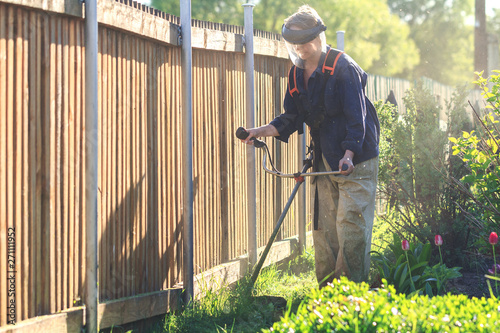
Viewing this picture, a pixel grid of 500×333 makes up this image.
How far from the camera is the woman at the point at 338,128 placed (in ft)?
13.6

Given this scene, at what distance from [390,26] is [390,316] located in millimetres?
38423

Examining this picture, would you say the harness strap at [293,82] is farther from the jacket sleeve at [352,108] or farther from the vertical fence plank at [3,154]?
the vertical fence plank at [3,154]

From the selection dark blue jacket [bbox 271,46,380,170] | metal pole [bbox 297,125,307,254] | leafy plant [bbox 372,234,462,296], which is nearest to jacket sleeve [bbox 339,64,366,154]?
dark blue jacket [bbox 271,46,380,170]

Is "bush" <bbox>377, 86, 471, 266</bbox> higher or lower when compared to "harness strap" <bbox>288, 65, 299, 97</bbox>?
lower

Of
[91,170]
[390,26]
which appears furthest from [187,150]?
[390,26]

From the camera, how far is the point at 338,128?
168 inches

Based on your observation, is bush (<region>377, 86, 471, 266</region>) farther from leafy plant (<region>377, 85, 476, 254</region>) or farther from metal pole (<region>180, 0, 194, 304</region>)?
metal pole (<region>180, 0, 194, 304</region>)

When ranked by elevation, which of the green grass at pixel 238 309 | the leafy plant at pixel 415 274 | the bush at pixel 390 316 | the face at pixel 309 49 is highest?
the face at pixel 309 49

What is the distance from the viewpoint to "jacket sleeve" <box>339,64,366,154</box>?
160 inches

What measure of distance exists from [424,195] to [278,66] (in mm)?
1798

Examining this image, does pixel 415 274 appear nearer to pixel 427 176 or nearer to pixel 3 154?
pixel 427 176

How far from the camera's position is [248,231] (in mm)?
5051

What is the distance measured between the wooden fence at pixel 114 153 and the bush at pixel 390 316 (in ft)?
4.43

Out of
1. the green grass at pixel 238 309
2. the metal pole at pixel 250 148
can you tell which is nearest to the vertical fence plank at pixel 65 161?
the green grass at pixel 238 309
